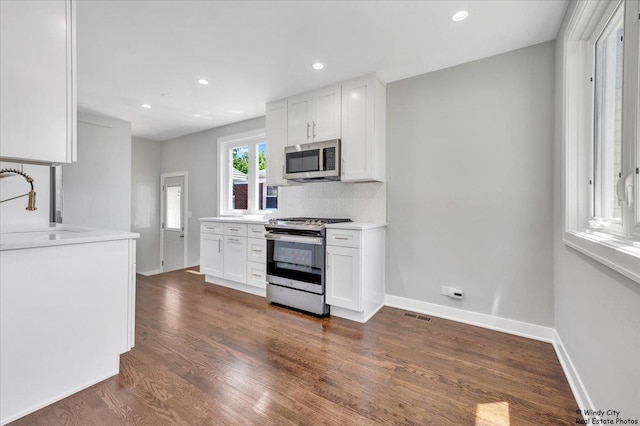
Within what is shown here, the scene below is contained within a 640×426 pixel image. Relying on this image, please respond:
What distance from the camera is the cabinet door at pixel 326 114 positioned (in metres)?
3.19

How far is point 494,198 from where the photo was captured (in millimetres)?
2596

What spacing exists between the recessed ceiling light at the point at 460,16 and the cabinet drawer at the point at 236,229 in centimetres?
303

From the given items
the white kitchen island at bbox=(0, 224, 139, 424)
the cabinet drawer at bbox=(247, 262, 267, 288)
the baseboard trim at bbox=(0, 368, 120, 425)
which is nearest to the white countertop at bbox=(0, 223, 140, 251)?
the white kitchen island at bbox=(0, 224, 139, 424)

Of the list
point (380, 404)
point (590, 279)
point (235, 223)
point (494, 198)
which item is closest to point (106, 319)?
point (380, 404)

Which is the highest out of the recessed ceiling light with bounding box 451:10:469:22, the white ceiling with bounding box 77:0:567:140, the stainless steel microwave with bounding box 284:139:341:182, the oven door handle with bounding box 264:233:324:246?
the white ceiling with bounding box 77:0:567:140

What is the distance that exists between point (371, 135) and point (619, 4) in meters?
1.85

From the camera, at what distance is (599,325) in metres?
1.37

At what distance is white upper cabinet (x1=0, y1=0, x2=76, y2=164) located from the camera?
139cm

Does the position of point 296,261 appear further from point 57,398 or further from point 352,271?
point 57,398

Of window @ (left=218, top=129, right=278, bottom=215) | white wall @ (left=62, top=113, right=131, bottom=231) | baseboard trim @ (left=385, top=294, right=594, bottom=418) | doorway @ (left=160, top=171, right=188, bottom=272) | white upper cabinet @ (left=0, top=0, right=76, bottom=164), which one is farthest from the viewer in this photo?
doorway @ (left=160, top=171, right=188, bottom=272)

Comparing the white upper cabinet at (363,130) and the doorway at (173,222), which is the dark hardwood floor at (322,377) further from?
the doorway at (173,222)

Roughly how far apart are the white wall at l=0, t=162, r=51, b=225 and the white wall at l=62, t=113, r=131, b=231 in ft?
6.59

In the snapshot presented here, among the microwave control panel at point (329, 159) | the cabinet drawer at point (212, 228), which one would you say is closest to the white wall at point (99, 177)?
the cabinet drawer at point (212, 228)

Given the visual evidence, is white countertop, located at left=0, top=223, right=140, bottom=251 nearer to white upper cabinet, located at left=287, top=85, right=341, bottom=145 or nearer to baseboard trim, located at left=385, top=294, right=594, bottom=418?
white upper cabinet, located at left=287, top=85, right=341, bottom=145
